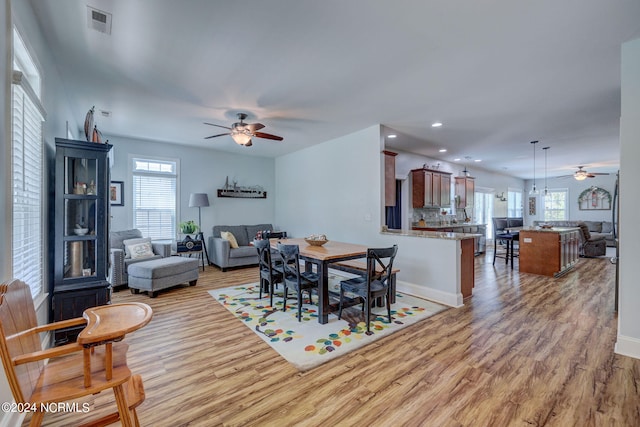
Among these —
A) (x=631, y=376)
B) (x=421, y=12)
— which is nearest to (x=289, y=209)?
(x=421, y=12)

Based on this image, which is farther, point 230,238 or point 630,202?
point 230,238

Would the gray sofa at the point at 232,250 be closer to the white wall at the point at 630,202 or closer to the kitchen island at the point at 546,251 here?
the white wall at the point at 630,202

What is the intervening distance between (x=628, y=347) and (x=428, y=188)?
475 cm

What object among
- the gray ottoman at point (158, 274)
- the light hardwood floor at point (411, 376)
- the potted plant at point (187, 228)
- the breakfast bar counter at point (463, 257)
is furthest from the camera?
the potted plant at point (187, 228)

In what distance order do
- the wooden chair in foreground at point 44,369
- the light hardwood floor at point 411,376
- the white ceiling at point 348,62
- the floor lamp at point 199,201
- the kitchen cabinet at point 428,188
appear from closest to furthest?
1. the wooden chair in foreground at point 44,369
2. the light hardwood floor at point 411,376
3. the white ceiling at point 348,62
4. the floor lamp at point 199,201
5. the kitchen cabinet at point 428,188

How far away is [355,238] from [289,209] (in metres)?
2.49

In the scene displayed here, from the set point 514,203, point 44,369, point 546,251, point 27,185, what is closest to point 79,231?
point 27,185

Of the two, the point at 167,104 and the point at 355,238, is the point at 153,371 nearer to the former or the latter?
the point at 167,104

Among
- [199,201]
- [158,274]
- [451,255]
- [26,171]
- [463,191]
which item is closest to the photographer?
[26,171]

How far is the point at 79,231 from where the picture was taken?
2.87 meters

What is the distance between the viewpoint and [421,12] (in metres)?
2.03

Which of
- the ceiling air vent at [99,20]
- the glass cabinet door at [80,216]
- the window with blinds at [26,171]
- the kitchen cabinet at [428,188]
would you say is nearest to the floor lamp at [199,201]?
the glass cabinet door at [80,216]

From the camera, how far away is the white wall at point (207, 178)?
5586 millimetres

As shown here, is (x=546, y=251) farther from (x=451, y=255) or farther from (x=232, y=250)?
(x=232, y=250)
